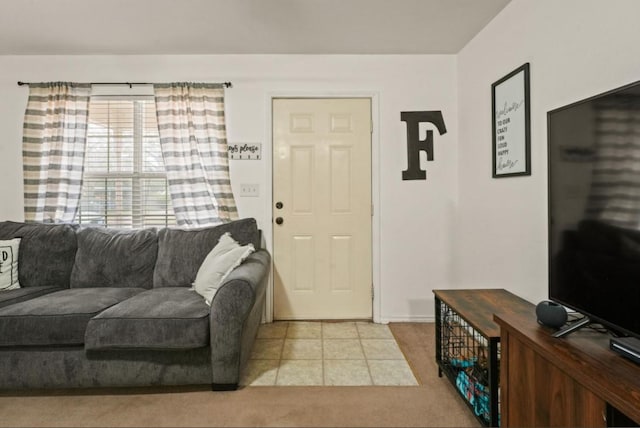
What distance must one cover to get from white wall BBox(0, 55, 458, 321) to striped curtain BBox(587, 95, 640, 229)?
1.83m

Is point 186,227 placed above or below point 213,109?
below

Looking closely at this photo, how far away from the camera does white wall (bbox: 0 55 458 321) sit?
290 centimetres

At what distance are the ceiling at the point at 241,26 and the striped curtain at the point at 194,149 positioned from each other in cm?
40

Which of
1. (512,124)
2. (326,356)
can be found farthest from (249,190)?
(512,124)

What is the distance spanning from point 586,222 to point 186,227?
2715mm

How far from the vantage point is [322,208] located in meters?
3.00

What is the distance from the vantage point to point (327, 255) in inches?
118

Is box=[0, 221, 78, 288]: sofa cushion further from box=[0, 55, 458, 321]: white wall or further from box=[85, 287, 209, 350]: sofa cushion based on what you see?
box=[85, 287, 209, 350]: sofa cushion

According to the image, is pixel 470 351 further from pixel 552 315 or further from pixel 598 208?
pixel 598 208

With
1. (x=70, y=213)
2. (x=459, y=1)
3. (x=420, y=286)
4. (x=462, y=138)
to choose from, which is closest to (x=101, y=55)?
(x=70, y=213)

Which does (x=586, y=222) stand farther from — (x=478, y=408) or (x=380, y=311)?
(x=380, y=311)

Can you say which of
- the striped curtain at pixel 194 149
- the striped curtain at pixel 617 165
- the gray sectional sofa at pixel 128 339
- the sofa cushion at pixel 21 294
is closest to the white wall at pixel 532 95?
the striped curtain at pixel 617 165

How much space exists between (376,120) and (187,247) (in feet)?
6.34

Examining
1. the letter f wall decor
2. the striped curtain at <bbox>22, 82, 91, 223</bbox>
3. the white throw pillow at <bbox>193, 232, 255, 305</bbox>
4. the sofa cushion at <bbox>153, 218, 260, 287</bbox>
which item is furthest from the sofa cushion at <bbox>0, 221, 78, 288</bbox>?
the letter f wall decor
